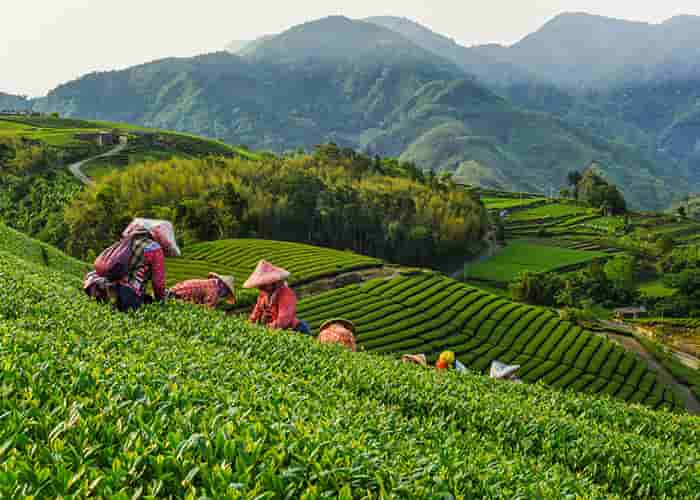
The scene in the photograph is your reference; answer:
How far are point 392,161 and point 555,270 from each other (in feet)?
155

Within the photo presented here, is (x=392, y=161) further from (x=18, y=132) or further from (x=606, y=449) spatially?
(x=606, y=449)

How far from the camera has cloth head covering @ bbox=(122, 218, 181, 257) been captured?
10102mm

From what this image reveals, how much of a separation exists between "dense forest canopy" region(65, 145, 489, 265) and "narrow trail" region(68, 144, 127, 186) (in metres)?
4.94

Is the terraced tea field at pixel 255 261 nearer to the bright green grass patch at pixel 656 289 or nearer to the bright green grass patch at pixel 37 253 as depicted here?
the bright green grass patch at pixel 37 253

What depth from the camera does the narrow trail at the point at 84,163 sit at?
67688 mm

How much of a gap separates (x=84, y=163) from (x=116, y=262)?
7515cm

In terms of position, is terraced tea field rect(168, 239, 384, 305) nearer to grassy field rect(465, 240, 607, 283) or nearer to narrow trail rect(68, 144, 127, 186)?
narrow trail rect(68, 144, 127, 186)

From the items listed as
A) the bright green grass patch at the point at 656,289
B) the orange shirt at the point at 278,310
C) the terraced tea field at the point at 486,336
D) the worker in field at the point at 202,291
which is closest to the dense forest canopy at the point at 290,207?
→ the terraced tea field at the point at 486,336

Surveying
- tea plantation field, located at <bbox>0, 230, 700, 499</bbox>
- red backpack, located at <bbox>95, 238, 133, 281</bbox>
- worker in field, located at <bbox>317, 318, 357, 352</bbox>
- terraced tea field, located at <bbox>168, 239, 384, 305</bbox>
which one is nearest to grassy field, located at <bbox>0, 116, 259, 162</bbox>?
terraced tea field, located at <bbox>168, 239, 384, 305</bbox>

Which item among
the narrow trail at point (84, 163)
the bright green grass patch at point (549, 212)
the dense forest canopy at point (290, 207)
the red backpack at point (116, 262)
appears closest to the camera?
the red backpack at point (116, 262)

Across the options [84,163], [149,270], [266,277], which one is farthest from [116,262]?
[84,163]

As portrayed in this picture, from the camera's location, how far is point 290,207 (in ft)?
220

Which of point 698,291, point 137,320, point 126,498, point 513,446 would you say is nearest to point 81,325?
point 137,320

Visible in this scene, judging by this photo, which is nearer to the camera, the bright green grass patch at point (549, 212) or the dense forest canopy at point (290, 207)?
the dense forest canopy at point (290, 207)
